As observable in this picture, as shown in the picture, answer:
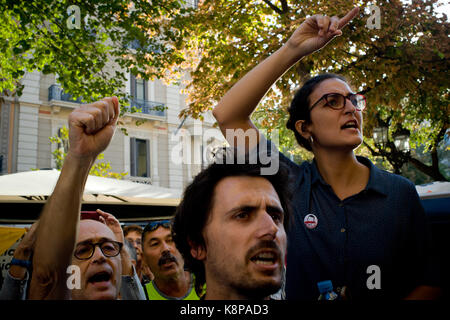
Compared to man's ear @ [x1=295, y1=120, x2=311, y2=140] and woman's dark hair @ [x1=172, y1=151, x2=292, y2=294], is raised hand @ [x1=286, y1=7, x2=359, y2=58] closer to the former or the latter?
man's ear @ [x1=295, y1=120, x2=311, y2=140]

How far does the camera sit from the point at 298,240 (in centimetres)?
157

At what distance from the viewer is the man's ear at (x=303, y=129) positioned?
5.98 ft

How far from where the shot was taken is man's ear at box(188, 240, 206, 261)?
1505 millimetres

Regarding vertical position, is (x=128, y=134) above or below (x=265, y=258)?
above

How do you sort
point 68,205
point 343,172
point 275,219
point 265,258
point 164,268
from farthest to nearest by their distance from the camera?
point 164,268
point 343,172
point 275,219
point 265,258
point 68,205

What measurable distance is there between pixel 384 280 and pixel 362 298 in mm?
105

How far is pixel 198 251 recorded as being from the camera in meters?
1.53

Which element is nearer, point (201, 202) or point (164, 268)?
point (201, 202)

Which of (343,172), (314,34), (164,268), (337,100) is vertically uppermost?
(314,34)

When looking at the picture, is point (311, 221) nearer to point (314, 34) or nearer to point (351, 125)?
point (351, 125)

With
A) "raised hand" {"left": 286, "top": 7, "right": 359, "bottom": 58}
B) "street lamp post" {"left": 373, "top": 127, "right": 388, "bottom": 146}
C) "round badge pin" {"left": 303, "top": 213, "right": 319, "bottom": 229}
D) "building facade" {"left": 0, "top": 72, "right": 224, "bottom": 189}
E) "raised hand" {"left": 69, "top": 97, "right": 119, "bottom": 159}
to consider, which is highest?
"building facade" {"left": 0, "top": 72, "right": 224, "bottom": 189}

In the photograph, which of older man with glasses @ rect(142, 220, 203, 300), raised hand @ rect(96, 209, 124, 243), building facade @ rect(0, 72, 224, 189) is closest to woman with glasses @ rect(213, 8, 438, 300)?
raised hand @ rect(96, 209, 124, 243)

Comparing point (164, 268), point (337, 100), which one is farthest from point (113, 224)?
point (337, 100)

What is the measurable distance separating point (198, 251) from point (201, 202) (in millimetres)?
201
